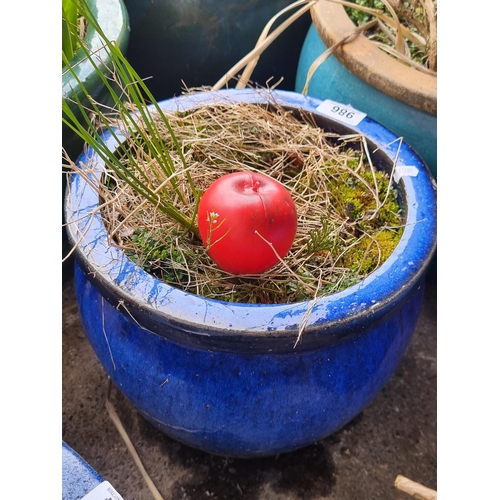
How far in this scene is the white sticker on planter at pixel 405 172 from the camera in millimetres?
960

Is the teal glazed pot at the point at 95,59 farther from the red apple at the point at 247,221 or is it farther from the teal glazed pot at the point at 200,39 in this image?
the red apple at the point at 247,221

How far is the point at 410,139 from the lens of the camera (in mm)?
1211

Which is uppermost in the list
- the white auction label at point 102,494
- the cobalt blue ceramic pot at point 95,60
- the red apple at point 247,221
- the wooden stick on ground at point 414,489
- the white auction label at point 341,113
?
the cobalt blue ceramic pot at point 95,60

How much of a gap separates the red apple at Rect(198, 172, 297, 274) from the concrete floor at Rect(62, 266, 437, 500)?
0.59 m

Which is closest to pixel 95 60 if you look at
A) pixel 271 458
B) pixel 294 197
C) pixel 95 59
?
pixel 95 59

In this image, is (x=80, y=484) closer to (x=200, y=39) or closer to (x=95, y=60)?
(x=95, y=60)

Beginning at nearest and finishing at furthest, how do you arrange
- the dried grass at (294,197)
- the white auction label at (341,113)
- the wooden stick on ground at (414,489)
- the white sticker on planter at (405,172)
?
the wooden stick on ground at (414,489)
the dried grass at (294,197)
the white sticker on planter at (405,172)
the white auction label at (341,113)

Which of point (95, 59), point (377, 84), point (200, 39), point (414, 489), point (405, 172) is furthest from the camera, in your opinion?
point (200, 39)

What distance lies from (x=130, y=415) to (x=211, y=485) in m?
0.24

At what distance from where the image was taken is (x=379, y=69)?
1163 mm

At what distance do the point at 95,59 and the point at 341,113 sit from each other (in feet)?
1.56

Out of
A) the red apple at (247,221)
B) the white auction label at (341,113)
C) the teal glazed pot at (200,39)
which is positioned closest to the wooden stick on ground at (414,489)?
the red apple at (247,221)

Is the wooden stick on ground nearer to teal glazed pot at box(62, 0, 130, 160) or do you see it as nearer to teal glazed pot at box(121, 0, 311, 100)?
teal glazed pot at box(62, 0, 130, 160)

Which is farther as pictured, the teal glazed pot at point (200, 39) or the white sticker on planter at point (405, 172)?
the teal glazed pot at point (200, 39)
